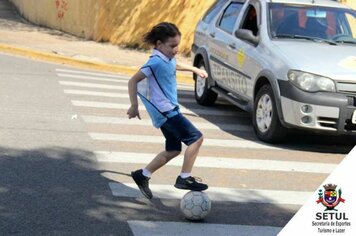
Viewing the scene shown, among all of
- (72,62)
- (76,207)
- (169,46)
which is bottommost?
(72,62)

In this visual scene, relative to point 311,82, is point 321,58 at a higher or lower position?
higher

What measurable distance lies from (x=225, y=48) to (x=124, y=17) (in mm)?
9060

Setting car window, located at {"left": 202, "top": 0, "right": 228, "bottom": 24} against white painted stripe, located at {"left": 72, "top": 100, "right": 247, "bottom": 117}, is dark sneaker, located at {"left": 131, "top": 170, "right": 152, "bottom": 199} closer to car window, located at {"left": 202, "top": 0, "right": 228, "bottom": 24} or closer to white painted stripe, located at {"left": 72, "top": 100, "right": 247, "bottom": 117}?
white painted stripe, located at {"left": 72, "top": 100, "right": 247, "bottom": 117}

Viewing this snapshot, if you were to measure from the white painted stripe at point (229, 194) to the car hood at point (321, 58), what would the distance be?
1.89 m

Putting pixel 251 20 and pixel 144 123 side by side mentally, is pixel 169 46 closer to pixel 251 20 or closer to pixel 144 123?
pixel 144 123

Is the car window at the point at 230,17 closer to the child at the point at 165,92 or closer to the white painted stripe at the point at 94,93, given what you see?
the white painted stripe at the point at 94,93

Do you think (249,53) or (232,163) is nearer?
(232,163)

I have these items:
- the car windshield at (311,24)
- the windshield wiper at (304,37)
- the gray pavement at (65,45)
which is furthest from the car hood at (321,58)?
the gray pavement at (65,45)

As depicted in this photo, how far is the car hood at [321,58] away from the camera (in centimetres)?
764

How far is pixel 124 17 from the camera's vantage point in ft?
60.0

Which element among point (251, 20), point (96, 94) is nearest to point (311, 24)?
point (251, 20)

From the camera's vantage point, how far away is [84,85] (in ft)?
38.9

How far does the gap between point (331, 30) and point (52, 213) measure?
5.28 meters

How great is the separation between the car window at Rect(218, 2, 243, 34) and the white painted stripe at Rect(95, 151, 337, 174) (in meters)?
2.97
